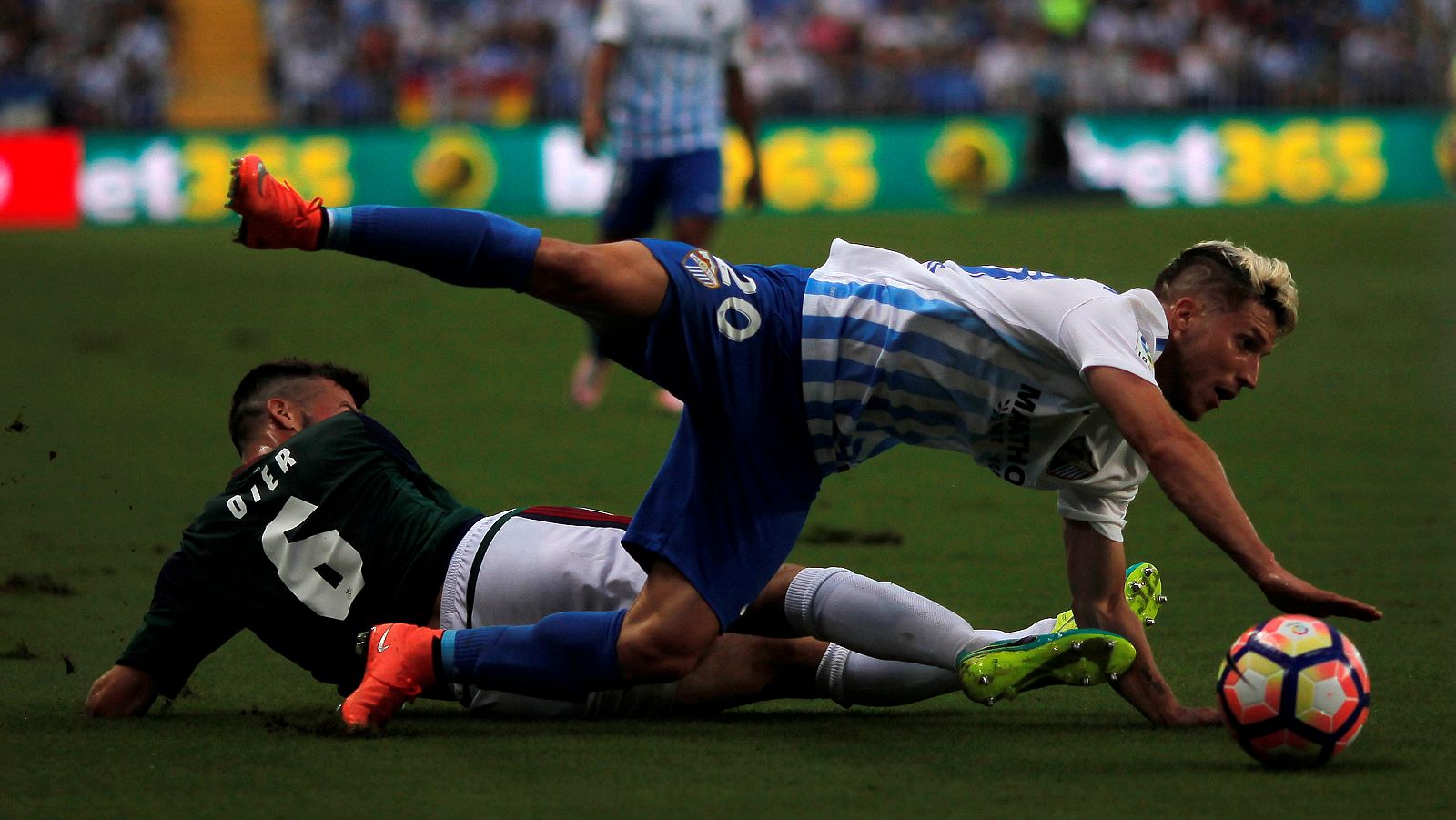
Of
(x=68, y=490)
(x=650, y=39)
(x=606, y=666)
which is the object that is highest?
(x=650, y=39)

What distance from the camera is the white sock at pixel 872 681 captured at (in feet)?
13.2

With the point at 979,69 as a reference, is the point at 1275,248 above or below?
below

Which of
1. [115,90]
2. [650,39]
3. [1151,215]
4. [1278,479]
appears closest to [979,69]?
[1151,215]

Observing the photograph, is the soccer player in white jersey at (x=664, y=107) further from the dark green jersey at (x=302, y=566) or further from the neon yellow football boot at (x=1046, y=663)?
the neon yellow football boot at (x=1046, y=663)

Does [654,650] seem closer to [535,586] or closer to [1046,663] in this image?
[535,586]

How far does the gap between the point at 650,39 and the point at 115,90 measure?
46.1ft

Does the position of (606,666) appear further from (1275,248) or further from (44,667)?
(1275,248)

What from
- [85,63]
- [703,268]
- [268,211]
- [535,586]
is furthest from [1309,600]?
[85,63]

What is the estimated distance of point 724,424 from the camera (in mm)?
3830

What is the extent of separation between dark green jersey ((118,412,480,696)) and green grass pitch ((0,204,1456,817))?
6.8 inches

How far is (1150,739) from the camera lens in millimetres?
3701

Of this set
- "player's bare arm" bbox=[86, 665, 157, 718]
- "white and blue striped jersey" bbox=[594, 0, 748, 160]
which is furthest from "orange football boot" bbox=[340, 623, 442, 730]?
A: "white and blue striped jersey" bbox=[594, 0, 748, 160]

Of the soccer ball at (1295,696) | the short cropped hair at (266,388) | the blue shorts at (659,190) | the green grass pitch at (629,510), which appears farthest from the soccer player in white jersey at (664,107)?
the soccer ball at (1295,696)

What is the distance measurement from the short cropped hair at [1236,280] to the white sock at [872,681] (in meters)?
0.98
